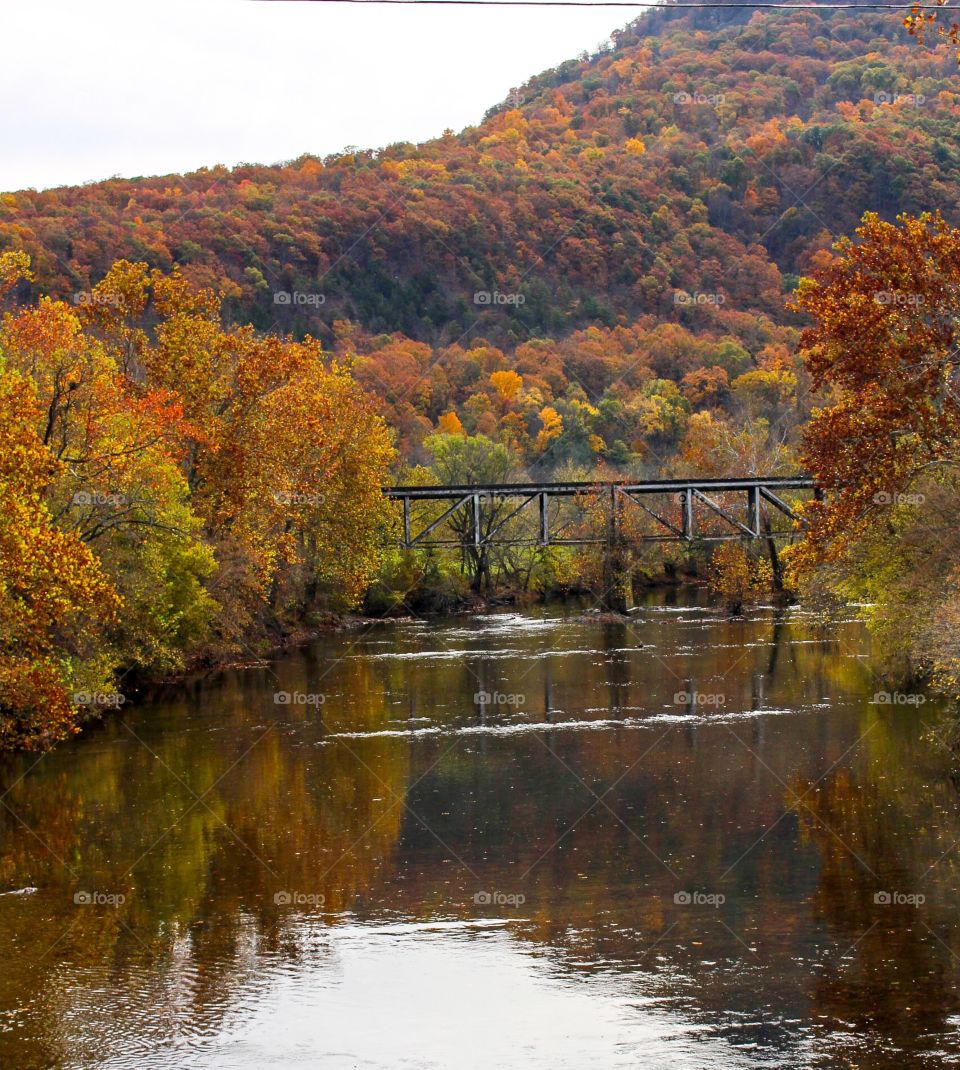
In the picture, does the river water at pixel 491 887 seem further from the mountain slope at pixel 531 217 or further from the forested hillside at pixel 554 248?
the mountain slope at pixel 531 217

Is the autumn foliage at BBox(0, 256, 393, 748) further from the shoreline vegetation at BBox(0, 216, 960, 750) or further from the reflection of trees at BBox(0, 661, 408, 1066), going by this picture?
the reflection of trees at BBox(0, 661, 408, 1066)

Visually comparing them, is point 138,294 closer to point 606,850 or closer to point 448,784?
point 448,784

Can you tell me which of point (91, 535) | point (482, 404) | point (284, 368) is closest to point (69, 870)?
point (91, 535)

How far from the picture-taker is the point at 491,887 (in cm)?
1994

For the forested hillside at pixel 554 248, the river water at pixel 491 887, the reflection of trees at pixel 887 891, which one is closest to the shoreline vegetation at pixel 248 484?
the reflection of trees at pixel 887 891

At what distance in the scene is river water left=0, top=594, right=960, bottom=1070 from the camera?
580 inches

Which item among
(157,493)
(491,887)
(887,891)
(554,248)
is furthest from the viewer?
(554,248)

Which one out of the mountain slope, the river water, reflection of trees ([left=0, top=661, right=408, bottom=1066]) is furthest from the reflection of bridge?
the mountain slope

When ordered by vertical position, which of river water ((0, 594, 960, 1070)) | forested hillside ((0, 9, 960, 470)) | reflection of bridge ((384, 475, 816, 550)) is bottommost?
river water ((0, 594, 960, 1070))

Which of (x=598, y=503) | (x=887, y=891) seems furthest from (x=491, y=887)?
(x=598, y=503)

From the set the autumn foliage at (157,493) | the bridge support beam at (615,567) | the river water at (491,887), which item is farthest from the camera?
the bridge support beam at (615,567)

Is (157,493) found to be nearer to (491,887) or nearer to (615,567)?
(491,887)

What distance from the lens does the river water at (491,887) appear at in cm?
1474

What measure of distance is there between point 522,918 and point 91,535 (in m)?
20.3
